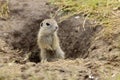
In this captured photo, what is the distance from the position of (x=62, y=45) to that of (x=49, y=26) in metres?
0.64

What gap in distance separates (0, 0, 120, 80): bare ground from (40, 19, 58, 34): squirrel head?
359 mm

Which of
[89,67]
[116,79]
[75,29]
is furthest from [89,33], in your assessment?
[116,79]

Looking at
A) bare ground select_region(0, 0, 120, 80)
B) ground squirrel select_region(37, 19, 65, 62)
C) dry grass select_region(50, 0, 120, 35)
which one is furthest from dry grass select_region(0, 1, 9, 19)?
dry grass select_region(50, 0, 120, 35)

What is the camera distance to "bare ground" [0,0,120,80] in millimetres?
3816

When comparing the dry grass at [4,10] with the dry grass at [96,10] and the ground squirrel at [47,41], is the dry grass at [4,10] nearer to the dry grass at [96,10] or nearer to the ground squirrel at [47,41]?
the ground squirrel at [47,41]

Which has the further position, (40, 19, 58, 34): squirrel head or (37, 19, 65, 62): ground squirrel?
(37, 19, 65, 62): ground squirrel

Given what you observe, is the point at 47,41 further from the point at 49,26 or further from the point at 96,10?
the point at 96,10

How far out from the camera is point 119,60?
4238 mm

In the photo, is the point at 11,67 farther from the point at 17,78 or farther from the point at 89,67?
the point at 89,67

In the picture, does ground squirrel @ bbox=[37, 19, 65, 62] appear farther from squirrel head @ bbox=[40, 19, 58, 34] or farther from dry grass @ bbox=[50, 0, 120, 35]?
dry grass @ bbox=[50, 0, 120, 35]

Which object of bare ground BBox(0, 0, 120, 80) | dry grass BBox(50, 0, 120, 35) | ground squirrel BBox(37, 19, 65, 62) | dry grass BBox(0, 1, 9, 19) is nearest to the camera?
bare ground BBox(0, 0, 120, 80)

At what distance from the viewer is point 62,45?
5852mm

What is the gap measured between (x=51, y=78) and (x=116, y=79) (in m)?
0.54

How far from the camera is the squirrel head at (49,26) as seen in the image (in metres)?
5.20
